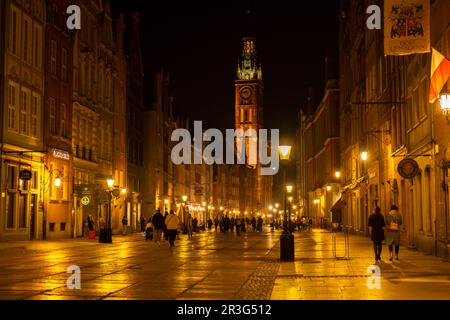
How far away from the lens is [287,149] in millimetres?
26312

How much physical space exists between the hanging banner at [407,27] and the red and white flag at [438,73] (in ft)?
3.41

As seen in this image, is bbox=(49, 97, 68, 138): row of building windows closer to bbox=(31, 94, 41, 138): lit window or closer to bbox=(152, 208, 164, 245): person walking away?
bbox=(31, 94, 41, 138): lit window

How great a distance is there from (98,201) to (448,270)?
31524 millimetres

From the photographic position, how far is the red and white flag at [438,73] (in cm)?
2022

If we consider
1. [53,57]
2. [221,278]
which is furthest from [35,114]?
[221,278]

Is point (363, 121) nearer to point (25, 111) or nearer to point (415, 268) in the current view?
point (25, 111)

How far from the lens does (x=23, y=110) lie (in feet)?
128

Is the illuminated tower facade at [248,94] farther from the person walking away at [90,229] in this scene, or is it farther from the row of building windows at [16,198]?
the row of building windows at [16,198]

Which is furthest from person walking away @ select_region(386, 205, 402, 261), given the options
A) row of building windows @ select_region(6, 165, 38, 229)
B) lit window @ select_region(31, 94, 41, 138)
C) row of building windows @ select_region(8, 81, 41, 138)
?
lit window @ select_region(31, 94, 41, 138)

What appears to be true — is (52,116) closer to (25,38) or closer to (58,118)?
(58,118)

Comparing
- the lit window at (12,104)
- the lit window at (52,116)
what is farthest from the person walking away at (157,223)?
the lit window at (52,116)
